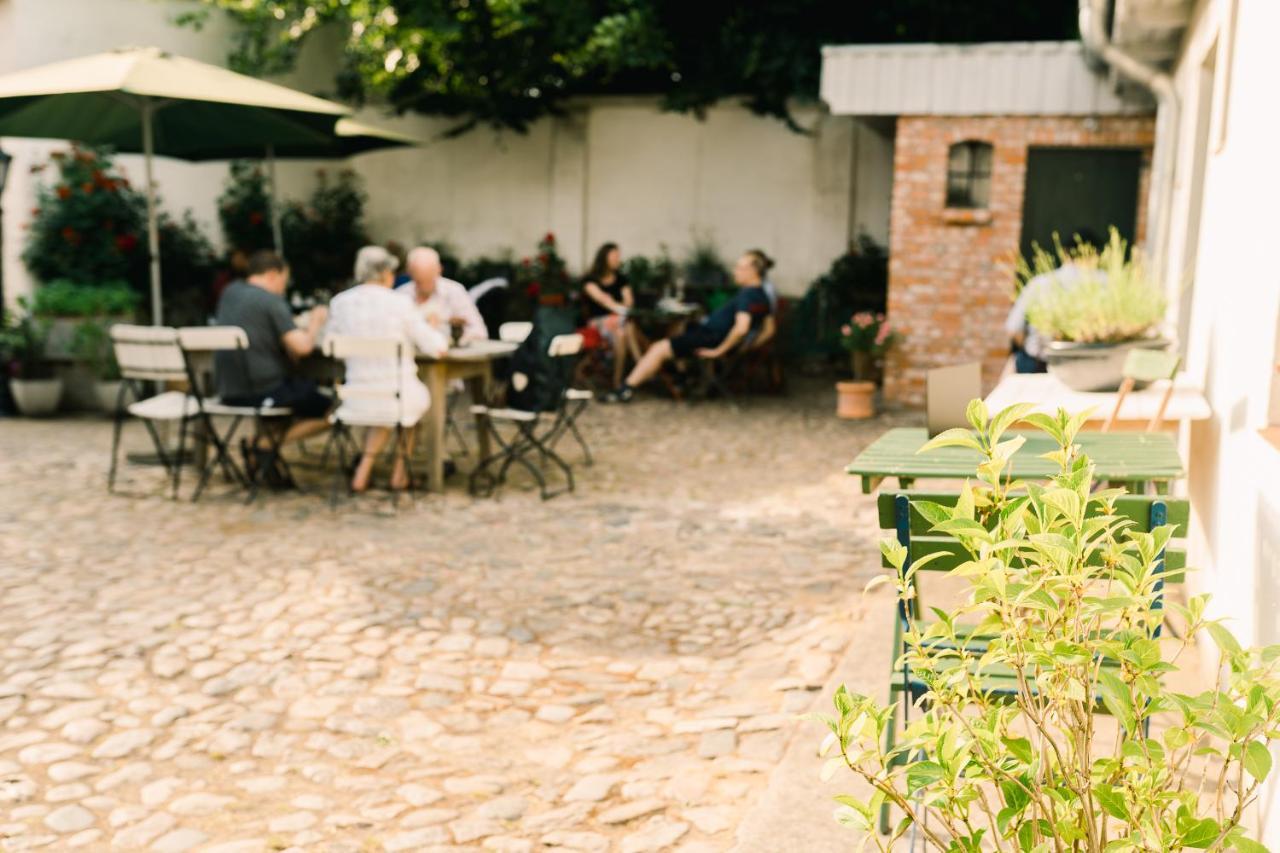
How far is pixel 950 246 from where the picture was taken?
10.6 meters

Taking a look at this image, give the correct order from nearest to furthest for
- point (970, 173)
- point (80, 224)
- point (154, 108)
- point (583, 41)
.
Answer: point (154, 108)
point (970, 173)
point (80, 224)
point (583, 41)

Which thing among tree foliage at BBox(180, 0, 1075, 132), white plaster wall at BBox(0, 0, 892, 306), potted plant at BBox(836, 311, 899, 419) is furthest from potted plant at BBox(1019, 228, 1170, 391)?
white plaster wall at BBox(0, 0, 892, 306)

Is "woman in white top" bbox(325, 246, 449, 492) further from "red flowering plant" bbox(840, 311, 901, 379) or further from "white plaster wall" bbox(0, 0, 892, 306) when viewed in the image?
"white plaster wall" bbox(0, 0, 892, 306)

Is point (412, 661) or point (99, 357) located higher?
point (99, 357)

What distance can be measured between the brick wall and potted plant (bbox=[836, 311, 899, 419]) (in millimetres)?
164

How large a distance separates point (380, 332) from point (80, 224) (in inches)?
237

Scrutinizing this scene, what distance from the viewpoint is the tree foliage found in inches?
498

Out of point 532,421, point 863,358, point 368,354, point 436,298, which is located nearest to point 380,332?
point 368,354

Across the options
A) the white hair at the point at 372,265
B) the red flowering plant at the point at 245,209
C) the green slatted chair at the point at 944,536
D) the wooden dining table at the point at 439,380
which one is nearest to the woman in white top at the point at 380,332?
the white hair at the point at 372,265

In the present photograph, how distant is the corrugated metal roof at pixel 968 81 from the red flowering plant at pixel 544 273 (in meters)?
4.35

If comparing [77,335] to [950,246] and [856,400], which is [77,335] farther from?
[950,246]

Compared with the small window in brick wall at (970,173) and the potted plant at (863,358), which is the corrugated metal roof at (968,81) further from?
A: the potted plant at (863,358)

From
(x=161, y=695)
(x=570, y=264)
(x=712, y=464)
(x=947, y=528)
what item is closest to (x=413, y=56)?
(x=570, y=264)

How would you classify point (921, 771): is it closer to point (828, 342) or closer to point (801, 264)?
point (828, 342)
